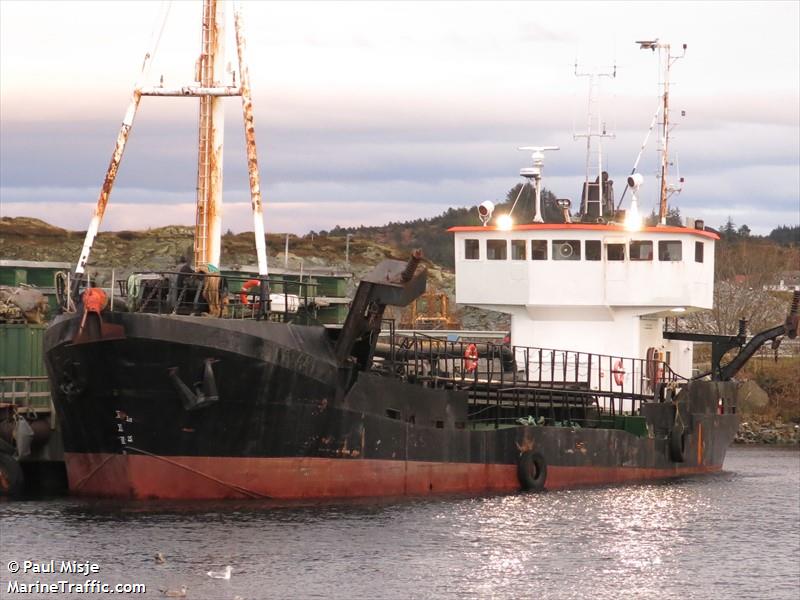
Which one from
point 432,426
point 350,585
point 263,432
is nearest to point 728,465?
point 432,426

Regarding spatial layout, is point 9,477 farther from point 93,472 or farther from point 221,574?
point 221,574

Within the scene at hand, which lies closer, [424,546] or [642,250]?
[424,546]

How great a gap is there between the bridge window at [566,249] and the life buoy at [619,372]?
2.93 metres

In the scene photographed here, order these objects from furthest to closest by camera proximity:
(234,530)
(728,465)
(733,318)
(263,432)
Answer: (733,318) < (728,465) < (263,432) < (234,530)

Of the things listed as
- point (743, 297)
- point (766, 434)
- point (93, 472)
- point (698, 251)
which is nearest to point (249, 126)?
point (93, 472)

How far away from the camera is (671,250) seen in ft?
133

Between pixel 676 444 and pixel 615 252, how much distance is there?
545cm

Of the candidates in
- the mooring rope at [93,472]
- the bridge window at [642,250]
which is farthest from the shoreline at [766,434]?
the mooring rope at [93,472]

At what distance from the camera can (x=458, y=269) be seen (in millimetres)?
40719

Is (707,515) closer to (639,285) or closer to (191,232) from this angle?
(639,285)

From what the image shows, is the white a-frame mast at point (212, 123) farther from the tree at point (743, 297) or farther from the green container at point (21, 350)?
the tree at point (743, 297)

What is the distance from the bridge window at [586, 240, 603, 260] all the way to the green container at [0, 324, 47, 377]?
1377 cm

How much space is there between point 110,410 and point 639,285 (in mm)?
16051

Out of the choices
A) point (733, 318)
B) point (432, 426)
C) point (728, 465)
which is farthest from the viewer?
point (733, 318)
